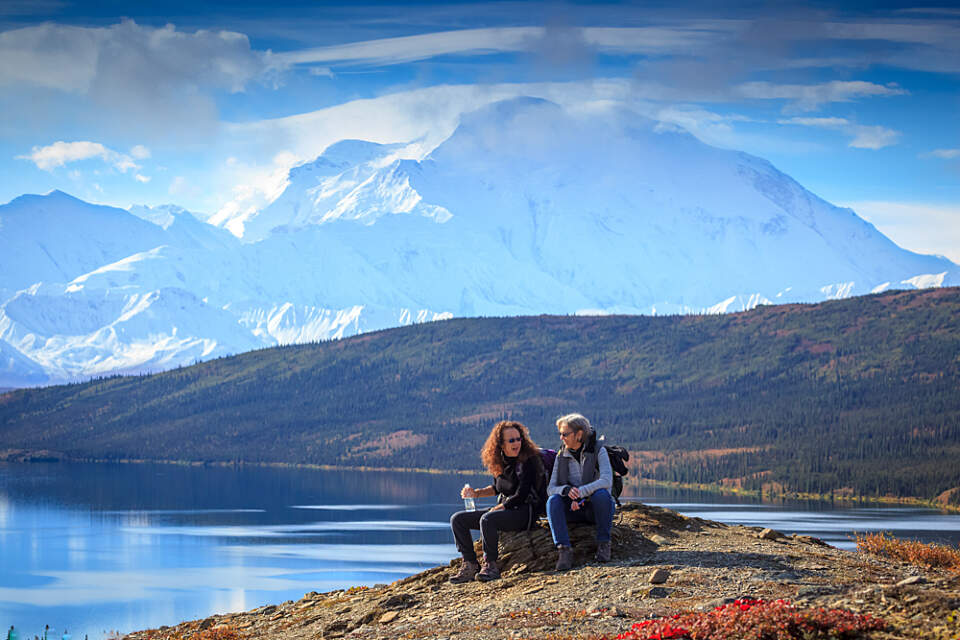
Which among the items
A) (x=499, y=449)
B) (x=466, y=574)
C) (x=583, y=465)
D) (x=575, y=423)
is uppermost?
(x=575, y=423)

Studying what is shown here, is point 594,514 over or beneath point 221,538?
over

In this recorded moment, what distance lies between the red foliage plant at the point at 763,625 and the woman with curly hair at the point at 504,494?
596 cm

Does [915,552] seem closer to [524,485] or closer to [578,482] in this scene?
[578,482]

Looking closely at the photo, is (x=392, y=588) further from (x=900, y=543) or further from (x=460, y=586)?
(x=900, y=543)

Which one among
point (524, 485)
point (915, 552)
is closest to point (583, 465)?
point (524, 485)

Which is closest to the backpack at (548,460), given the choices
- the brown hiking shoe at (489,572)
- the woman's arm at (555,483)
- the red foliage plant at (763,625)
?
the woman's arm at (555,483)

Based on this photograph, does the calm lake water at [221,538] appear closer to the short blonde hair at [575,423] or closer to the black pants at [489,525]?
the black pants at [489,525]

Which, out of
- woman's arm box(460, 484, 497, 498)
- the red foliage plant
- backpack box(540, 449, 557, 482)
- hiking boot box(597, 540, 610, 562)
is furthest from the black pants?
the red foliage plant

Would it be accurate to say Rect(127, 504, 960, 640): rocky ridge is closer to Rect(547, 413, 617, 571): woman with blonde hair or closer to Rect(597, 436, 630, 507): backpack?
A: Rect(547, 413, 617, 571): woman with blonde hair

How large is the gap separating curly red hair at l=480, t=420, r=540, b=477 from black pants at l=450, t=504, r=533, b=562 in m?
0.88

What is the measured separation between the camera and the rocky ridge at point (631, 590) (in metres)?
22.8

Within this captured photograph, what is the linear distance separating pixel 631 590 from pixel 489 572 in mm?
3551

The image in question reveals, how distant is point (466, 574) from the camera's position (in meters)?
28.3

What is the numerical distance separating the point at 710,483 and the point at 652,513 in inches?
6090
